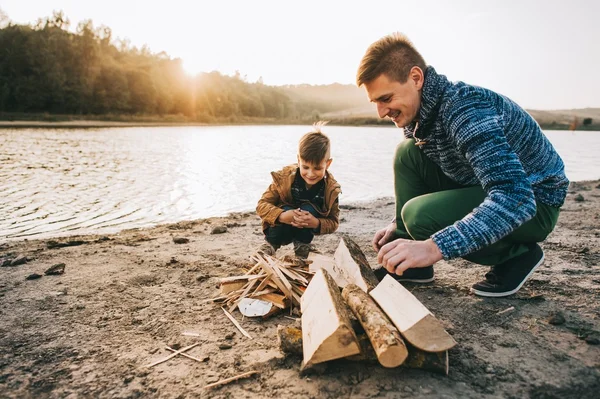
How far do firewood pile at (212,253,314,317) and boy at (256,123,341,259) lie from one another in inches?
26.8

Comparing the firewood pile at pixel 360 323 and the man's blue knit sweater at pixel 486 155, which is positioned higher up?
the man's blue knit sweater at pixel 486 155

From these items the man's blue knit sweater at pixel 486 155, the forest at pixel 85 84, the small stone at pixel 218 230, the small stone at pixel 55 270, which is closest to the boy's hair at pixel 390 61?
the man's blue knit sweater at pixel 486 155

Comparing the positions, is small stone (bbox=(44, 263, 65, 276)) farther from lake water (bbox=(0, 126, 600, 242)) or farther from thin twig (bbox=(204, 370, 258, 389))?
thin twig (bbox=(204, 370, 258, 389))

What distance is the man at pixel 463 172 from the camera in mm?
2109

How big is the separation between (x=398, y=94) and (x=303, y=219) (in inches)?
68.4

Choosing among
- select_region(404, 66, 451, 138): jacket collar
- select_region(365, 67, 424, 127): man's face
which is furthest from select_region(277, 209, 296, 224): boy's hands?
select_region(404, 66, 451, 138): jacket collar

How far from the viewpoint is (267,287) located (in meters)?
3.18

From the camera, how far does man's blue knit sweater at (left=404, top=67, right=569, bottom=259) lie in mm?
2105

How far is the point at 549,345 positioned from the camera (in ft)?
7.54

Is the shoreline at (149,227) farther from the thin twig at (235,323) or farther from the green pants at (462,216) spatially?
the green pants at (462,216)

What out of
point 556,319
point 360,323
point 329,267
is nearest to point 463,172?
point 556,319

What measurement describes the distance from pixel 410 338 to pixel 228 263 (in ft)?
8.25

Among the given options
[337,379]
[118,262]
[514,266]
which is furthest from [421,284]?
[118,262]

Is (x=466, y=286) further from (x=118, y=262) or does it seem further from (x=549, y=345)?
(x=118, y=262)
